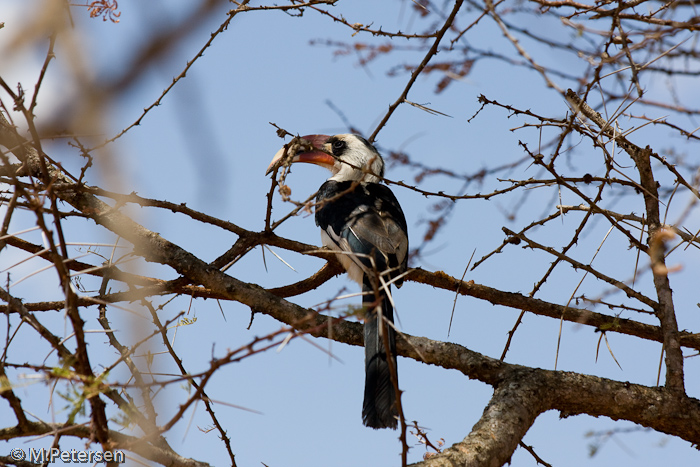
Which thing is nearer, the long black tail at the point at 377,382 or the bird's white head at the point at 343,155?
the long black tail at the point at 377,382

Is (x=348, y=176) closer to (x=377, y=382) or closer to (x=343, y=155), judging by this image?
(x=343, y=155)

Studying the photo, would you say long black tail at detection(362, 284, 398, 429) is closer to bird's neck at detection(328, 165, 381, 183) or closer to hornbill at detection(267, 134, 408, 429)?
hornbill at detection(267, 134, 408, 429)

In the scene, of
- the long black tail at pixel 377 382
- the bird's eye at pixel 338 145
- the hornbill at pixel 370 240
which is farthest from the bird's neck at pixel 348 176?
the long black tail at pixel 377 382

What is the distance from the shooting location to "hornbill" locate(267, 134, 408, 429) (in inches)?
113

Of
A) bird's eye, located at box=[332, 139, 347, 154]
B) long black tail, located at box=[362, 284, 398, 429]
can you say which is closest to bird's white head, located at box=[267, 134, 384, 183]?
bird's eye, located at box=[332, 139, 347, 154]

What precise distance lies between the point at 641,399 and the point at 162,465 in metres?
1.86

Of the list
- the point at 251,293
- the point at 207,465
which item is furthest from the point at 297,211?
the point at 207,465

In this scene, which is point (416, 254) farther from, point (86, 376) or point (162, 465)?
point (86, 376)

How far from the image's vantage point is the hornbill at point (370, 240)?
288cm

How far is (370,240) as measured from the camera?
376cm

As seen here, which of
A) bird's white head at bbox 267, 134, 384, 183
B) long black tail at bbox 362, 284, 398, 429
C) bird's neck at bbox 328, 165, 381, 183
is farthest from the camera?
bird's white head at bbox 267, 134, 384, 183

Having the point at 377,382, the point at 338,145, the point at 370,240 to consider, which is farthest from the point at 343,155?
the point at 377,382

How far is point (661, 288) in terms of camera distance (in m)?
3.05

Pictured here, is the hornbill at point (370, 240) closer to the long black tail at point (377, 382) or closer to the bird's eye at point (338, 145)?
the long black tail at point (377, 382)
